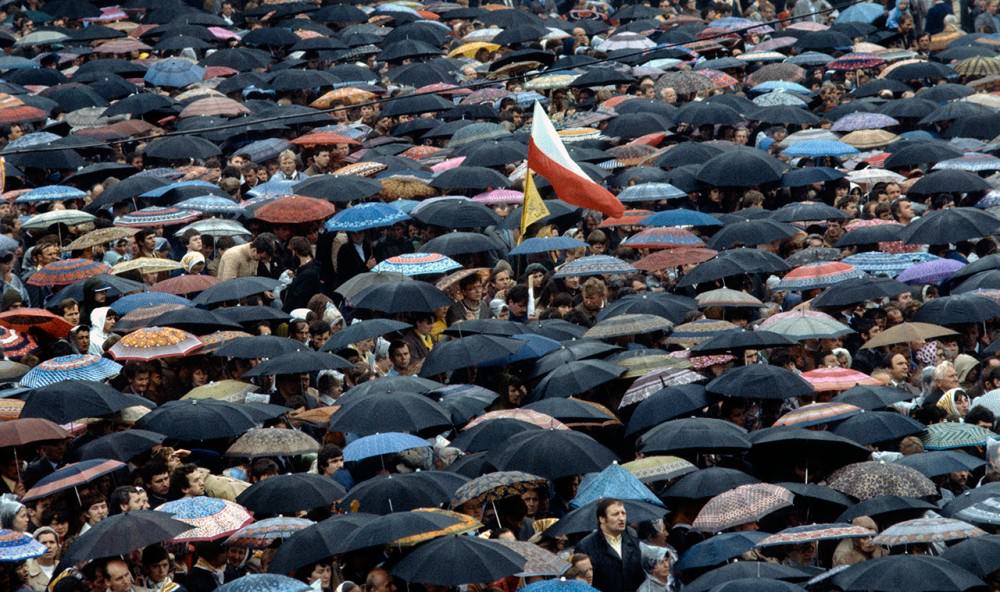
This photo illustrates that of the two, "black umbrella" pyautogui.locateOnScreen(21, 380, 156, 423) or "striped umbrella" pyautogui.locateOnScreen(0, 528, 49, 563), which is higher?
"striped umbrella" pyautogui.locateOnScreen(0, 528, 49, 563)

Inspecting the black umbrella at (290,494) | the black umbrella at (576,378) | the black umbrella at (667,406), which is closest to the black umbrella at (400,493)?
the black umbrella at (290,494)

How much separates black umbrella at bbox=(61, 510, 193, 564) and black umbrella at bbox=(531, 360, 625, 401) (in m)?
3.84

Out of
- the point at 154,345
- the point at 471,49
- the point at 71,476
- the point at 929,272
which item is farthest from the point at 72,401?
the point at 471,49

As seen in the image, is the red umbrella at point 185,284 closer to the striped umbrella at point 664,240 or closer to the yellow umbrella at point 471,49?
the striped umbrella at point 664,240

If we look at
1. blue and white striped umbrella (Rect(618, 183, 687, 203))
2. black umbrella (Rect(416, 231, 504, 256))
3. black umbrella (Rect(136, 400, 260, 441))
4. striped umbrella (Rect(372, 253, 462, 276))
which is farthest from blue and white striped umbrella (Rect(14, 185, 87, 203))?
black umbrella (Rect(136, 400, 260, 441))

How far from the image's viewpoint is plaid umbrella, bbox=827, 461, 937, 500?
13.2 m

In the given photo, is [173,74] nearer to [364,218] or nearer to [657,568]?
[364,218]

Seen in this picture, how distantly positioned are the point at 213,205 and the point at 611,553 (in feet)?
31.2

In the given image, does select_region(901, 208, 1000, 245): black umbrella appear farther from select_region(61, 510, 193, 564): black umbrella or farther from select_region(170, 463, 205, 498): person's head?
select_region(61, 510, 193, 564): black umbrella

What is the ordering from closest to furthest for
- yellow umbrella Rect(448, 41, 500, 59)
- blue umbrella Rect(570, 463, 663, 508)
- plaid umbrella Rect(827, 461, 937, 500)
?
blue umbrella Rect(570, 463, 663, 508) → plaid umbrella Rect(827, 461, 937, 500) → yellow umbrella Rect(448, 41, 500, 59)

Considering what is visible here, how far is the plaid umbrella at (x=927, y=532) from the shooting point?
39.4 ft

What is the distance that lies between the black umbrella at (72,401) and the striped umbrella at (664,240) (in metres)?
5.72

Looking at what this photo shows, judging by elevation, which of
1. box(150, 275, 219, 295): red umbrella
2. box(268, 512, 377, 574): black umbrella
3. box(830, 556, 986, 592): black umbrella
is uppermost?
box(830, 556, 986, 592): black umbrella

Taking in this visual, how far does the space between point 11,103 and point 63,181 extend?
2993mm
